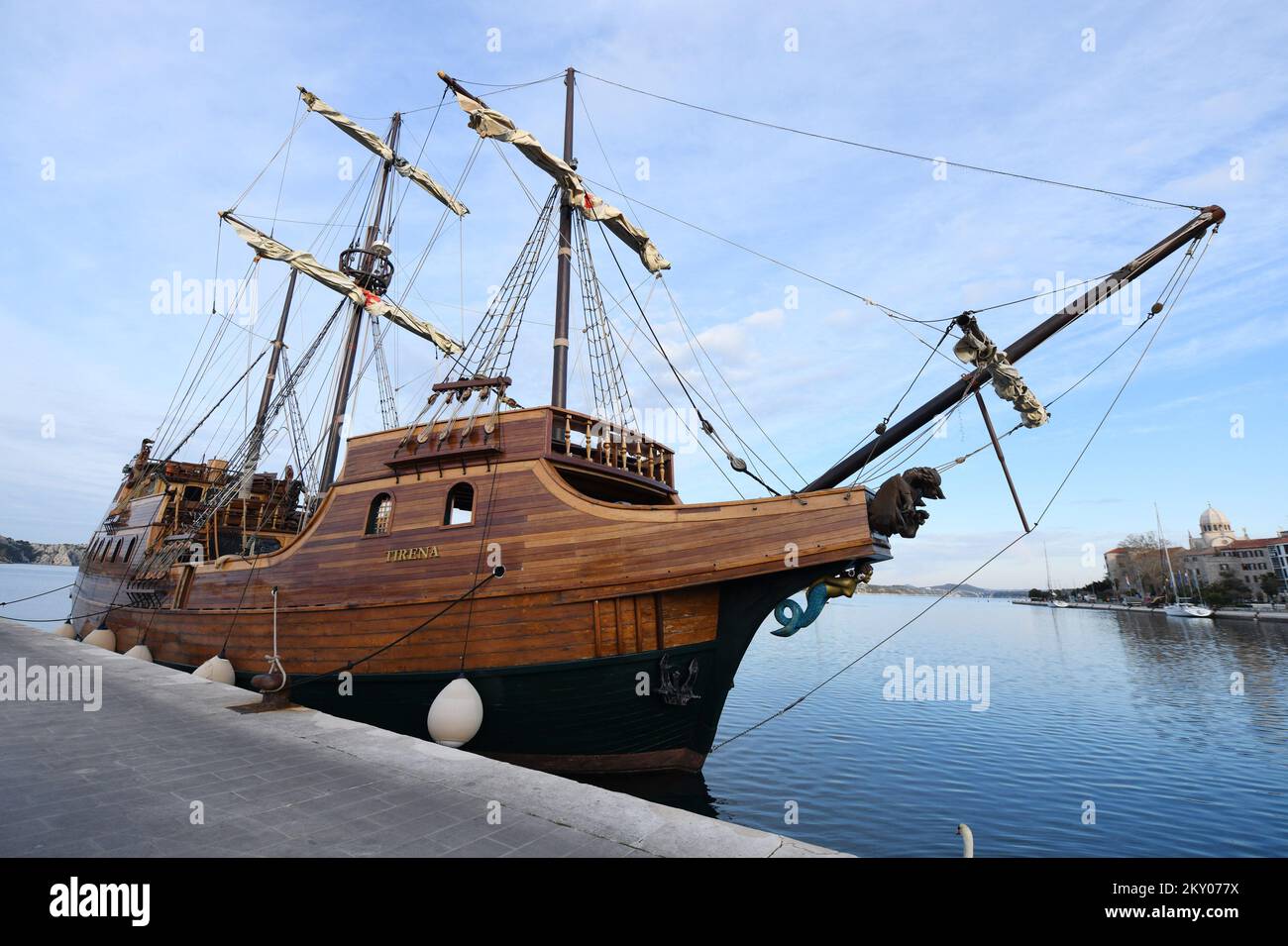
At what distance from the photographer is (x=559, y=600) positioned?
7.95 meters

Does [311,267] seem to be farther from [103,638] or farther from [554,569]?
[554,569]

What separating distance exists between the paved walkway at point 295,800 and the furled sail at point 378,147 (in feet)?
64.8

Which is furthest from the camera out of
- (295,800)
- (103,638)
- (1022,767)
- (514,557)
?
(103,638)

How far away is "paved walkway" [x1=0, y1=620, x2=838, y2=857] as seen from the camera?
3369mm

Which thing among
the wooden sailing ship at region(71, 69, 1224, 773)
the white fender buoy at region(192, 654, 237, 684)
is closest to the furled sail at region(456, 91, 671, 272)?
the wooden sailing ship at region(71, 69, 1224, 773)

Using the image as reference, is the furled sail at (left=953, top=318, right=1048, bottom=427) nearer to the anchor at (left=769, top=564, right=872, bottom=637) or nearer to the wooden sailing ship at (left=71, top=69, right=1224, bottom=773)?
the wooden sailing ship at (left=71, top=69, right=1224, bottom=773)

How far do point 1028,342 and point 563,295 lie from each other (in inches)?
289

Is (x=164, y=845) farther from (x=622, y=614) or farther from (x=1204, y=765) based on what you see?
(x=1204, y=765)

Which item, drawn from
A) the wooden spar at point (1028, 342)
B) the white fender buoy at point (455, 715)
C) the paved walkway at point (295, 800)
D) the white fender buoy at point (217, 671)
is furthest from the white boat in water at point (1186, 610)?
the white fender buoy at point (217, 671)

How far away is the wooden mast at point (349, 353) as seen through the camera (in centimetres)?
1689

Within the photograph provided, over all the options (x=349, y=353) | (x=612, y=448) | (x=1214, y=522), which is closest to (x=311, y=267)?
(x=349, y=353)

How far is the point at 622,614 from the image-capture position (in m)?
7.77

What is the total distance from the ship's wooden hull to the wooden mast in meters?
8.10

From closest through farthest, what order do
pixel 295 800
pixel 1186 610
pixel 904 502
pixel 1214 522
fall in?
pixel 295 800 < pixel 904 502 < pixel 1186 610 < pixel 1214 522
